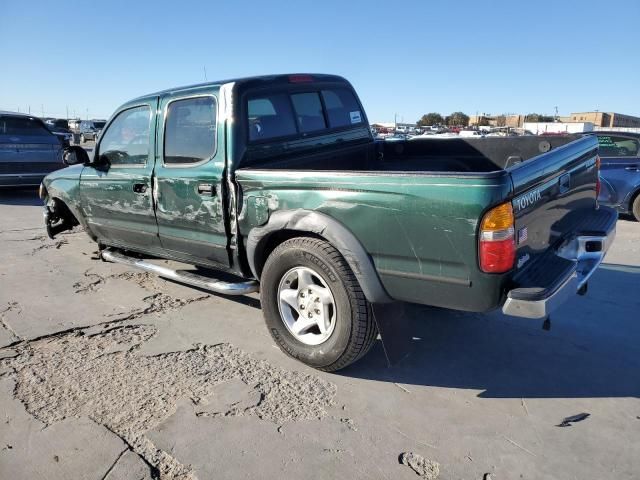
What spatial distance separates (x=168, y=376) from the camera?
3.32 meters

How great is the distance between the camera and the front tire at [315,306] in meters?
3.06

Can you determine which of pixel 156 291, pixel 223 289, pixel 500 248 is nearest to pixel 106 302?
pixel 156 291

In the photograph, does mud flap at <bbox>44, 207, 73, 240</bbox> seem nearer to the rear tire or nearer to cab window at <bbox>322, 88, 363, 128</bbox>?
cab window at <bbox>322, 88, 363, 128</bbox>

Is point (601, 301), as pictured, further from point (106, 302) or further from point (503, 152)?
point (106, 302)

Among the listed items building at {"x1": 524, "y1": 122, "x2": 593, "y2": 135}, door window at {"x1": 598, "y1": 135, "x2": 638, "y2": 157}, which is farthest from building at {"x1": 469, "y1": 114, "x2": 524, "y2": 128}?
door window at {"x1": 598, "y1": 135, "x2": 638, "y2": 157}

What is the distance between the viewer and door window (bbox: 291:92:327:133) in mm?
4348

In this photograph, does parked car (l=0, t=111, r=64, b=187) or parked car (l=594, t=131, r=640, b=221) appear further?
parked car (l=0, t=111, r=64, b=187)

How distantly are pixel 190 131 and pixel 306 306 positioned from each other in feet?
5.89

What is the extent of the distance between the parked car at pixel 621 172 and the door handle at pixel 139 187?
23.8 ft

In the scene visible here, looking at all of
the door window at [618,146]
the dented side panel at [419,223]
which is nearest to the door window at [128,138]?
the dented side panel at [419,223]

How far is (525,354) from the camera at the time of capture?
142 inches

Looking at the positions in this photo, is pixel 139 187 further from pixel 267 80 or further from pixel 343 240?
pixel 343 240

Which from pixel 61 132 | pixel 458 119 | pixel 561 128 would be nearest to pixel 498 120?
pixel 458 119

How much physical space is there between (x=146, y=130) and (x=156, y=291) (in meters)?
1.56
